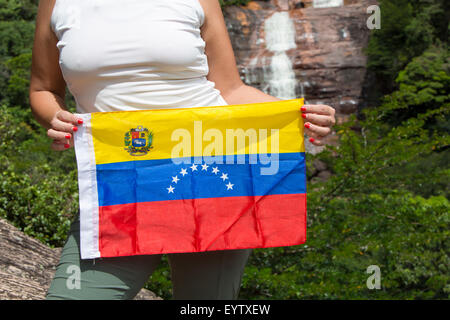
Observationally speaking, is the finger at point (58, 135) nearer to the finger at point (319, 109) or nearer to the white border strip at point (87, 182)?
the white border strip at point (87, 182)

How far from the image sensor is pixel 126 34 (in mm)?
1394

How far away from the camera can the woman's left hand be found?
1.51 meters

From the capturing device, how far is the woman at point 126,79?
1378 millimetres

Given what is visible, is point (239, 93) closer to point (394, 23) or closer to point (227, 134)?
point (227, 134)

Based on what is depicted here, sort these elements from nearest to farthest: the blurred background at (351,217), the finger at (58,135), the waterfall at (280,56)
→ the finger at (58,135) → the blurred background at (351,217) → the waterfall at (280,56)

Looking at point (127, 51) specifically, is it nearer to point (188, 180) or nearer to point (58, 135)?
point (58, 135)

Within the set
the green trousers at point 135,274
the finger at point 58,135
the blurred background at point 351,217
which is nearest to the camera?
the green trousers at point 135,274

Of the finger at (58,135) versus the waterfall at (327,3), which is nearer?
Result: the finger at (58,135)

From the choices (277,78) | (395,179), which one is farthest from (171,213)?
(277,78)

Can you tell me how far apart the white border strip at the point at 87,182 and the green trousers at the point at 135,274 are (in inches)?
1.1

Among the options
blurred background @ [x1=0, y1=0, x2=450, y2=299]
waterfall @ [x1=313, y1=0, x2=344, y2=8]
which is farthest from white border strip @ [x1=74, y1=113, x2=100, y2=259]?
waterfall @ [x1=313, y1=0, x2=344, y2=8]

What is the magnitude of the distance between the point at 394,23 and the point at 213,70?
782 inches

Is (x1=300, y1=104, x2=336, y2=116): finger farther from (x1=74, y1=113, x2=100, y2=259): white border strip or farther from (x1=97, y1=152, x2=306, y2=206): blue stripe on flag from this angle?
(x1=74, y1=113, x2=100, y2=259): white border strip

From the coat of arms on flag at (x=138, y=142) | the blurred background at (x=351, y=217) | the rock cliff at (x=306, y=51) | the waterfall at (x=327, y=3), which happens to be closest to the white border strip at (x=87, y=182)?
the coat of arms on flag at (x=138, y=142)
